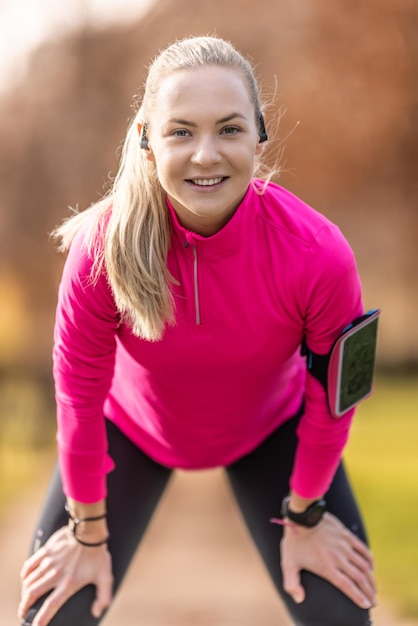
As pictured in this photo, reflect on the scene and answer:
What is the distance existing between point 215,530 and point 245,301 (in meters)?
2.69

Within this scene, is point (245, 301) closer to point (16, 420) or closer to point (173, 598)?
point (173, 598)

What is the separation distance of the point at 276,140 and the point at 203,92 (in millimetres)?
3768

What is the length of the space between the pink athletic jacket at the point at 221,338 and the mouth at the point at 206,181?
9 cm

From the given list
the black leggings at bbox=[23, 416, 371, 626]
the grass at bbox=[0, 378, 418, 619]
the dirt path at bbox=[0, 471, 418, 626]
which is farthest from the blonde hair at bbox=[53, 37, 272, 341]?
the grass at bbox=[0, 378, 418, 619]

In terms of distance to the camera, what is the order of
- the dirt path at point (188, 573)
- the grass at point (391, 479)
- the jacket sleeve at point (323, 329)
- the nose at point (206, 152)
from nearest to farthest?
the nose at point (206, 152), the jacket sleeve at point (323, 329), the dirt path at point (188, 573), the grass at point (391, 479)

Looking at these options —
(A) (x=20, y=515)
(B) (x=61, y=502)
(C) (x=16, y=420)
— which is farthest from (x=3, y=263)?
(B) (x=61, y=502)

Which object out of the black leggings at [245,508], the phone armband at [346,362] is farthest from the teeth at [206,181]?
the black leggings at [245,508]

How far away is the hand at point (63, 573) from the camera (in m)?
1.56

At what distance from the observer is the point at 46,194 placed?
5.45 m

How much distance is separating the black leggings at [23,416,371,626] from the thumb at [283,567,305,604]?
11mm

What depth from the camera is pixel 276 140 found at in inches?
197

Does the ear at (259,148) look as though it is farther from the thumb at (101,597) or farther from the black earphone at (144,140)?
the thumb at (101,597)

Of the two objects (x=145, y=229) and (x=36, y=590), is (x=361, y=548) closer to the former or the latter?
(x=36, y=590)

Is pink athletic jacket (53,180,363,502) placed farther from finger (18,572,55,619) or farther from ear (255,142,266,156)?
finger (18,572,55,619)
